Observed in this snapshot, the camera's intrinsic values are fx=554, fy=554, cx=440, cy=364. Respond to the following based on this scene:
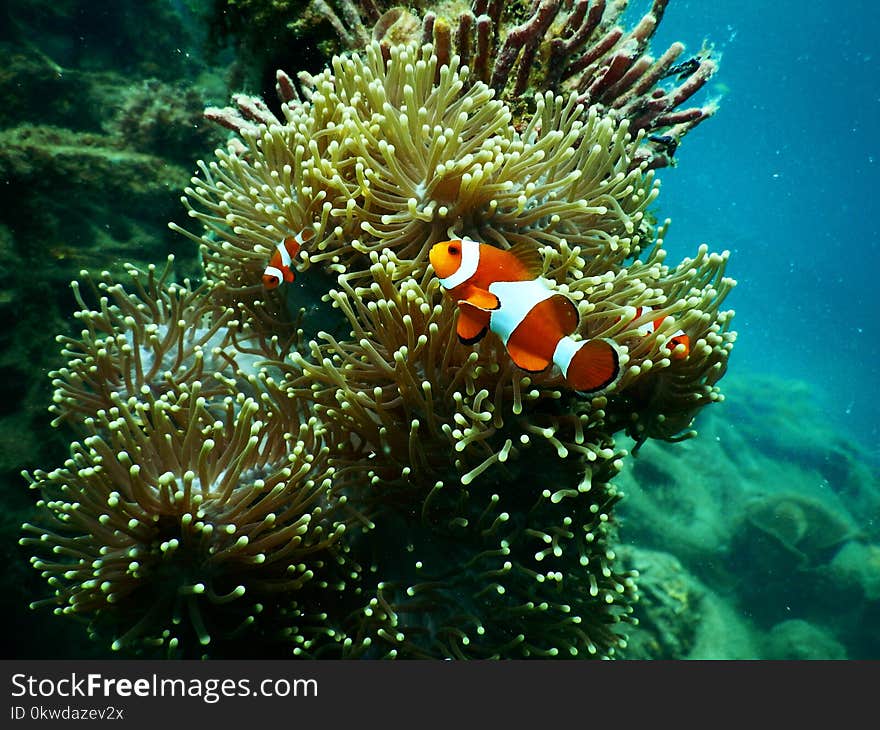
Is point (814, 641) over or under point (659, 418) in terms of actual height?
under

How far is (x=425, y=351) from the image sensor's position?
76.2 inches

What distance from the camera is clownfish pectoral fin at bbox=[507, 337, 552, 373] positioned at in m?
1.60

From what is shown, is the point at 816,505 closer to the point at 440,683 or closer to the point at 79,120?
the point at 440,683

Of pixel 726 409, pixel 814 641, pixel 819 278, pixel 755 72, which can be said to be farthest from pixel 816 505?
pixel 755 72

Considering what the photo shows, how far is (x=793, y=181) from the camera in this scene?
6706cm

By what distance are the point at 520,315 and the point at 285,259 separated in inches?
43.8

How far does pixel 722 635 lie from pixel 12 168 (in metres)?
8.78

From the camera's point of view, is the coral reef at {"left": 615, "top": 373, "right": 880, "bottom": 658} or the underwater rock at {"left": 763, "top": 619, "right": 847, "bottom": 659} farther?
the coral reef at {"left": 615, "top": 373, "right": 880, "bottom": 658}

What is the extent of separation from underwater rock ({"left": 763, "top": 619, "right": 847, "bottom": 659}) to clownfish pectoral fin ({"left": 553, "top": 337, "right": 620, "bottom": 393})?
7658 mm

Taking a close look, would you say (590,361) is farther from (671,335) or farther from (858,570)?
(858,570)

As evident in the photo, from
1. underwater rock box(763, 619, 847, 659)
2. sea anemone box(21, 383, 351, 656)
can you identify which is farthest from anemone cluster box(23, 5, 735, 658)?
underwater rock box(763, 619, 847, 659)

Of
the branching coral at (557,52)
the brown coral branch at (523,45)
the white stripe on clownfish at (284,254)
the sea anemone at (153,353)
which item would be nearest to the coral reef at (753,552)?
the branching coral at (557,52)

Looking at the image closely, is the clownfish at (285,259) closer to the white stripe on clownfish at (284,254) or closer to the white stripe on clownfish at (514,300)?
the white stripe on clownfish at (284,254)

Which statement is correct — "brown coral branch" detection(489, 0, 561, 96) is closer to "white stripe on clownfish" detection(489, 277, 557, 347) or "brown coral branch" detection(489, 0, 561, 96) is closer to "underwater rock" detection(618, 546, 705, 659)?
"white stripe on clownfish" detection(489, 277, 557, 347)
